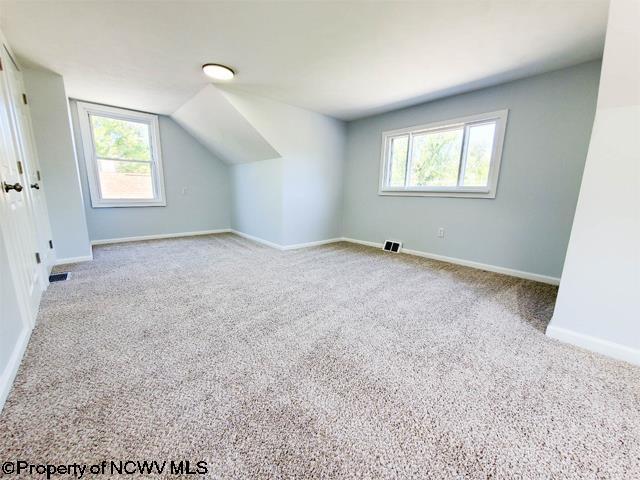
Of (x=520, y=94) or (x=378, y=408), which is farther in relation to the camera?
(x=520, y=94)

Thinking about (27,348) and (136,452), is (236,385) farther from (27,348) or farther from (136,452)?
(27,348)

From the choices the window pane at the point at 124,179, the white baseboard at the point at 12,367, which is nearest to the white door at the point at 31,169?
the white baseboard at the point at 12,367

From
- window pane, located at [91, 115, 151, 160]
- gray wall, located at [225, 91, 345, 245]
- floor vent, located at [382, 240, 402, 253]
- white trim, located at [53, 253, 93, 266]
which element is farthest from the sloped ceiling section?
white trim, located at [53, 253, 93, 266]

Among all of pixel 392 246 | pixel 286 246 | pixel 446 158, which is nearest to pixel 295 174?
pixel 286 246

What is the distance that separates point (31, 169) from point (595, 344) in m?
4.96

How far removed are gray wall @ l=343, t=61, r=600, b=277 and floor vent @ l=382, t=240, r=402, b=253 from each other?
20 cm

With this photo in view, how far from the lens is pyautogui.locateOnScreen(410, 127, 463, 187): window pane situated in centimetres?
327

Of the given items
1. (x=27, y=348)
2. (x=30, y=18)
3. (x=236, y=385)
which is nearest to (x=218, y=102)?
(x=30, y=18)

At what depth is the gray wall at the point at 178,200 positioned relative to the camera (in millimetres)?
4066

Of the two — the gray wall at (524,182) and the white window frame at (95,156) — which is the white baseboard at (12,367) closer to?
the white window frame at (95,156)

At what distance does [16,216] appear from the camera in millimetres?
1769

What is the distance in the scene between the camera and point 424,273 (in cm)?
292

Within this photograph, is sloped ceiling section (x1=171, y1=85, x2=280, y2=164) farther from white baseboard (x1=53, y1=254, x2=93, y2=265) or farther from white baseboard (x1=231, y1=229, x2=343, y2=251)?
white baseboard (x1=53, y1=254, x2=93, y2=265)

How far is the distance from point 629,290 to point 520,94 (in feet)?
7.40
